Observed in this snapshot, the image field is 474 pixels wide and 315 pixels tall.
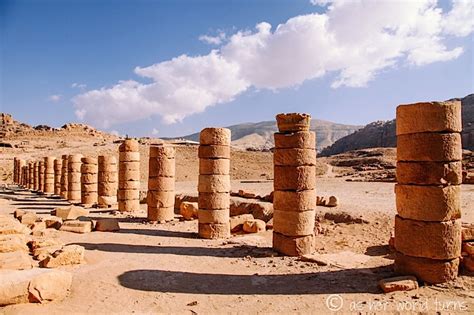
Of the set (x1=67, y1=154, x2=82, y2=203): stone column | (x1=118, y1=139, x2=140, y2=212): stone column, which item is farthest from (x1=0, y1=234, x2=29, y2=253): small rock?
(x1=67, y1=154, x2=82, y2=203): stone column

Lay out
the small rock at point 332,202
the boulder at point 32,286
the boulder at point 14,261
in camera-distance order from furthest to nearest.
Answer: the small rock at point 332,202, the boulder at point 14,261, the boulder at point 32,286

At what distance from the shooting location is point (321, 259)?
872 cm

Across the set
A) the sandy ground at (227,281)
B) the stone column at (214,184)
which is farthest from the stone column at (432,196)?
the stone column at (214,184)

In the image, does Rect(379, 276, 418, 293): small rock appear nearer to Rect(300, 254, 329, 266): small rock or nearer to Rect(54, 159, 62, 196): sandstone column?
Rect(300, 254, 329, 266): small rock

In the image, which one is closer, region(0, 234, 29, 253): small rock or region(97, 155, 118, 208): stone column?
region(0, 234, 29, 253): small rock

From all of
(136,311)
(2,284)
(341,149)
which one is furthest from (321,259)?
(341,149)

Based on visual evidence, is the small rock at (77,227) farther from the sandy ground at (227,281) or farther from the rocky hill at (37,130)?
the rocky hill at (37,130)

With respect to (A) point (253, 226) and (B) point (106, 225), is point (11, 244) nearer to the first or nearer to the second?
(B) point (106, 225)

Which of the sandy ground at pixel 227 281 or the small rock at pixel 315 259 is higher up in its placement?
the small rock at pixel 315 259

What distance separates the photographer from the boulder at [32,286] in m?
6.23

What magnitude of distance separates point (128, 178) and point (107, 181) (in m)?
2.57

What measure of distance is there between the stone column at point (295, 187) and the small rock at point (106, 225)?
19.6ft

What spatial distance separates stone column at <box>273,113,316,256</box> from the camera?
9.55 meters

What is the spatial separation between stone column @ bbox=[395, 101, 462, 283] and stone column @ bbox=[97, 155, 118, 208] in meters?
15.0
